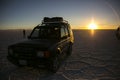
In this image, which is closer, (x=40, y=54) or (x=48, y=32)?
(x=40, y=54)

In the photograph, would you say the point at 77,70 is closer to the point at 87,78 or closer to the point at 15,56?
the point at 87,78

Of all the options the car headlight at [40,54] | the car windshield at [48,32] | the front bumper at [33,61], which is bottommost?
the front bumper at [33,61]

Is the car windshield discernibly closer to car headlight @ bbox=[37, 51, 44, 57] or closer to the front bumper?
car headlight @ bbox=[37, 51, 44, 57]

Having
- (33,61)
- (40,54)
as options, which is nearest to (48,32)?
(40,54)

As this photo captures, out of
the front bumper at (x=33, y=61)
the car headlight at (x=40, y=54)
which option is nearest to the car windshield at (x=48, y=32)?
the car headlight at (x=40, y=54)

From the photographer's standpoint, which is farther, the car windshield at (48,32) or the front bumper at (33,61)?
the car windshield at (48,32)

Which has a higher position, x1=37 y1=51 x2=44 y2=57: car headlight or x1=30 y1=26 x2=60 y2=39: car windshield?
x1=30 y1=26 x2=60 y2=39: car windshield

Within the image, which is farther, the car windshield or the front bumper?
the car windshield

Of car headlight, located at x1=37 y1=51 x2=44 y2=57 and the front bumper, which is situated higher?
car headlight, located at x1=37 y1=51 x2=44 y2=57

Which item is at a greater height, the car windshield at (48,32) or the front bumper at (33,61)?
the car windshield at (48,32)

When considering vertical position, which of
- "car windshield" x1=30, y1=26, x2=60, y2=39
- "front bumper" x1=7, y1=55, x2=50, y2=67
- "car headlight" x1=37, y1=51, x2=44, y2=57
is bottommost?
"front bumper" x1=7, y1=55, x2=50, y2=67

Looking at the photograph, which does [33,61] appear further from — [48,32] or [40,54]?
[48,32]

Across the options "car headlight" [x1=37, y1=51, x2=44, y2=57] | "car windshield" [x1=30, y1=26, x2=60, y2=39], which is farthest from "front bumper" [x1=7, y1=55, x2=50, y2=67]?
"car windshield" [x1=30, y1=26, x2=60, y2=39]

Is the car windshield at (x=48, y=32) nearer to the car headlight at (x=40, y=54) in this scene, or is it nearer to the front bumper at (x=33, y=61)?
the car headlight at (x=40, y=54)
